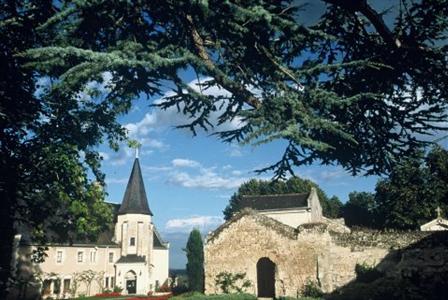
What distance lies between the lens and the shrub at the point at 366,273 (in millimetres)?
20117

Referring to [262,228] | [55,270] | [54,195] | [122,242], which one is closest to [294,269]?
[262,228]

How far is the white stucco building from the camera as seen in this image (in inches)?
1293

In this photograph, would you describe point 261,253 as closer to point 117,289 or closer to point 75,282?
point 75,282

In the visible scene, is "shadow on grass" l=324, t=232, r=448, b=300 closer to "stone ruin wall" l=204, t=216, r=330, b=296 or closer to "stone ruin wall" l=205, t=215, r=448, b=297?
"stone ruin wall" l=205, t=215, r=448, b=297

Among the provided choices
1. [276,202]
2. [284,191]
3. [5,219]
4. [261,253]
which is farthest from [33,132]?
[284,191]

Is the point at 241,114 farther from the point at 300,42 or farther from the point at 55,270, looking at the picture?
the point at 55,270

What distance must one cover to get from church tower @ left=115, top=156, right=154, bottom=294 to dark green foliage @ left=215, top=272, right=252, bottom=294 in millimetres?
19118

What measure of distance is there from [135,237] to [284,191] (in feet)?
84.6

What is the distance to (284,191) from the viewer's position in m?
59.4

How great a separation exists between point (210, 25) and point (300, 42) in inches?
73.8

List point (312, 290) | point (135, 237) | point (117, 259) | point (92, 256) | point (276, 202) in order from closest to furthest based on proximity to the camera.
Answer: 1. point (312, 290)
2. point (92, 256)
3. point (117, 259)
4. point (135, 237)
5. point (276, 202)

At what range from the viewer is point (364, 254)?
828 inches

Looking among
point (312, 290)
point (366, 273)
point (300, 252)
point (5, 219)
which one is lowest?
point (312, 290)

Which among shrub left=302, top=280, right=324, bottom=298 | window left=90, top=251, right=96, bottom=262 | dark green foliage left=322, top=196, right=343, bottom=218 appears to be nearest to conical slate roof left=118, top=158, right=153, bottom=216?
window left=90, top=251, right=96, bottom=262
